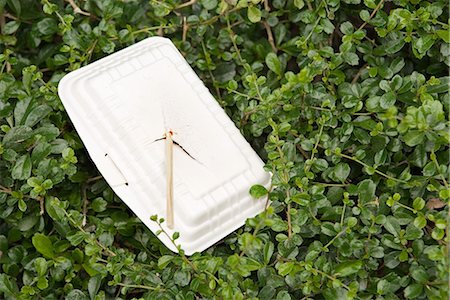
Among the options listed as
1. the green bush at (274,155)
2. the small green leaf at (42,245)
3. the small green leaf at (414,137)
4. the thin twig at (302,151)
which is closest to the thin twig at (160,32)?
the green bush at (274,155)

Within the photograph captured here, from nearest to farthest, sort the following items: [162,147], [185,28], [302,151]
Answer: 1. [162,147]
2. [302,151]
3. [185,28]

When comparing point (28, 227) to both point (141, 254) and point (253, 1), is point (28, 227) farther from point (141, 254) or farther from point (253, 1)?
point (253, 1)

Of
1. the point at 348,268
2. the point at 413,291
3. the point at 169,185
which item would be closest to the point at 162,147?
the point at 169,185

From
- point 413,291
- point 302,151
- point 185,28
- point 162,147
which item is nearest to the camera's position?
point 413,291

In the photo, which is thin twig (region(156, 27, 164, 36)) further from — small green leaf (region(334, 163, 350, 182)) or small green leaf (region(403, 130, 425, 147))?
small green leaf (region(403, 130, 425, 147))

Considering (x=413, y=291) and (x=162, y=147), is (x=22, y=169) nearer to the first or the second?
(x=162, y=147)

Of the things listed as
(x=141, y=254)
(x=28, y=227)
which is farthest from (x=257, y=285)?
(x=28, y=227)

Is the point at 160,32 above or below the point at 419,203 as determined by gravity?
above

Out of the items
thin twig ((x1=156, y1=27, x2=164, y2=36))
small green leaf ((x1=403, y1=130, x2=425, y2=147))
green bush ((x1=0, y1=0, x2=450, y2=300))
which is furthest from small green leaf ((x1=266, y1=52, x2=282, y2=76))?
small green leaf ((x1=403, y1=130, x2=425, y2=147))
